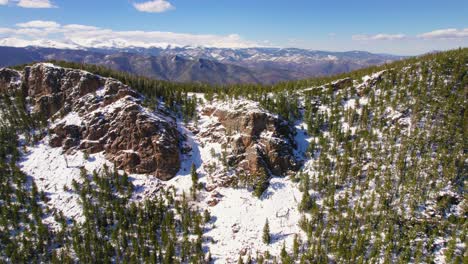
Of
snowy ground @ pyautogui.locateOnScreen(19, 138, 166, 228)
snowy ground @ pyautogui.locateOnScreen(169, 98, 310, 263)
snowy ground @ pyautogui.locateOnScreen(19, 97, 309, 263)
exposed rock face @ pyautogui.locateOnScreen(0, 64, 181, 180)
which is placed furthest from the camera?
exposed rock face @ pyautogui.locateOnScreen(0, 64, 181, 180)

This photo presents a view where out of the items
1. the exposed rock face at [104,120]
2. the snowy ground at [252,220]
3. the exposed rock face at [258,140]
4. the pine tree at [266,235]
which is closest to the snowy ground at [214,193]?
the snowy ground at [252,220]

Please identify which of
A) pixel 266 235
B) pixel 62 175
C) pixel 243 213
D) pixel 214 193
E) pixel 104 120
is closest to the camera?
pixel 266 235

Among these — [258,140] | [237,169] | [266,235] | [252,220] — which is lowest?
[266,235]

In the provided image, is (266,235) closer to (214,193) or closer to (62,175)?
(214,193)

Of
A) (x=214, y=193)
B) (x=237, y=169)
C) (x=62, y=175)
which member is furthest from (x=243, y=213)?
(x=62, y=175)

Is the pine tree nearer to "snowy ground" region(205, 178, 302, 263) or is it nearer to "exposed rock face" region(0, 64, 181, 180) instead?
"snowy ground" region(205, 178, 302, 263)

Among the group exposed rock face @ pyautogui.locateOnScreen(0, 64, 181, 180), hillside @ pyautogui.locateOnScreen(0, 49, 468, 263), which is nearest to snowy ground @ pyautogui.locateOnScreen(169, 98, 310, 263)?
hillside @ pyautogui.locateOnScreen(0, 49, 468, 263)
